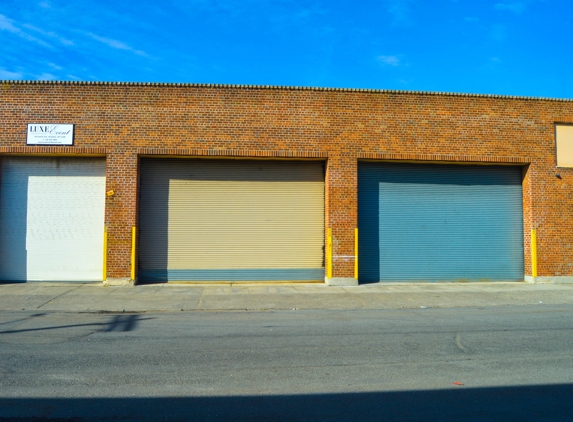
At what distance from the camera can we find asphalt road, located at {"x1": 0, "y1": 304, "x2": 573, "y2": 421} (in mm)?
5773

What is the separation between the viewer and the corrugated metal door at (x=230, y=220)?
18.5 metres

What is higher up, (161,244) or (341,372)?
(161,244)

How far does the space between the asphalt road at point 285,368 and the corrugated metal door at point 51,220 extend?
254 inches

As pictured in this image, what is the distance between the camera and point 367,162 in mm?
19047

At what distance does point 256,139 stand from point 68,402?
13.1 m

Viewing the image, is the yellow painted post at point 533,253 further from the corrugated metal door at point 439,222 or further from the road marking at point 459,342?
the road marking at point 459,342

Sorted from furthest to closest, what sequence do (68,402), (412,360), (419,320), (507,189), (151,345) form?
(507,189)
(419,320)
(151,345)
(412,360)
(68,402)

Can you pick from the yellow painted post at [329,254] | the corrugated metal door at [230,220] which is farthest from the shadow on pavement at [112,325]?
the yellow painted post at [329,254]

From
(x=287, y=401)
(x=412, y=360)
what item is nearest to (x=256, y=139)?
(x=412, y=360)

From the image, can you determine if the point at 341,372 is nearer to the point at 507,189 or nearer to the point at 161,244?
the point at 161,244

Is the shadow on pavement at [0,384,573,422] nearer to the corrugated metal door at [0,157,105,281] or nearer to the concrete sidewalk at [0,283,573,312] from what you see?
the concrete sidewalk at [0,283,573,312]

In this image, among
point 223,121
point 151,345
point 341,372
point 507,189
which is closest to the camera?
point 341,372

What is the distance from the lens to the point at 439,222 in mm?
19391

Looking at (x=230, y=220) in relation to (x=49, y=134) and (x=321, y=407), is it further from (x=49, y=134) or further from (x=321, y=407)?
(x=321, y=407)
